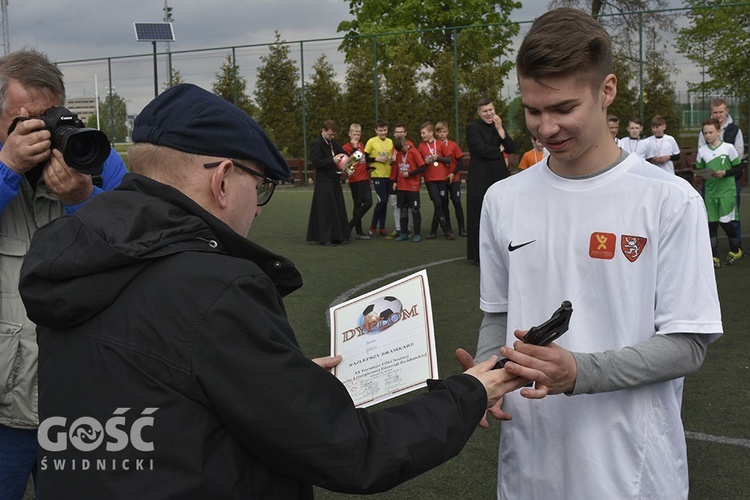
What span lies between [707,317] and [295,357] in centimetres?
112

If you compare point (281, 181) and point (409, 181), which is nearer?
point (281, 181)

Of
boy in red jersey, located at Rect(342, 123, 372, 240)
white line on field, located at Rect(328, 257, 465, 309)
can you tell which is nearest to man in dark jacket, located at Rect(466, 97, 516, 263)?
white line on field, located at Rect(328, 257, 465, 309)

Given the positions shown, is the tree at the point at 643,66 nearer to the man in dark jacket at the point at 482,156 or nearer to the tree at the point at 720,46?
the tree at the point at 720,46

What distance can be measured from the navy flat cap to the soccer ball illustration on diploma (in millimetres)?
622

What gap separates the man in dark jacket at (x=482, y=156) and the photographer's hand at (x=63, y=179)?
9.00m

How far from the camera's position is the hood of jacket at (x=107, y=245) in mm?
1626

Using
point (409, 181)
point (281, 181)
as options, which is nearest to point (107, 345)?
point (281, 181)

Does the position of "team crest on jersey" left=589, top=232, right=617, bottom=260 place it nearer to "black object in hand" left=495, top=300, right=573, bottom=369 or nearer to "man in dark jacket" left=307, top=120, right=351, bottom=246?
"black object in hand" left=495, top=300, right=573, bottom=369

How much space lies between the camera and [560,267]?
2311 millimetres

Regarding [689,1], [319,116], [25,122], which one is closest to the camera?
[25,122]

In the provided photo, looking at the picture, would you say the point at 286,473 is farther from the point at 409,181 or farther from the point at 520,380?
the point at 409,181

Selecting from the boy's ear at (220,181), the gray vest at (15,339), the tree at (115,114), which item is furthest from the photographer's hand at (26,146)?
the tree at (115,114)

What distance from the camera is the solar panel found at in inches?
1074

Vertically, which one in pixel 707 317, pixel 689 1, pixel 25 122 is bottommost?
pixel 707 317
